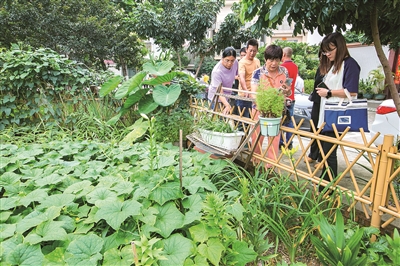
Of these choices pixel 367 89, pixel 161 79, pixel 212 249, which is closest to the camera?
pixel 212 249

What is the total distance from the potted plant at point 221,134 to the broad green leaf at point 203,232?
1088 mm

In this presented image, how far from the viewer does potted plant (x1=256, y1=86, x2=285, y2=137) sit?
206cm

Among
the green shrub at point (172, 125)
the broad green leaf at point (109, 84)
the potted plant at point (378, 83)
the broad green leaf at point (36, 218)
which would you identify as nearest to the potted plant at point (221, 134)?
the green shrub at point (172, 125)

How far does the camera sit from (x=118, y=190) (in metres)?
1.66

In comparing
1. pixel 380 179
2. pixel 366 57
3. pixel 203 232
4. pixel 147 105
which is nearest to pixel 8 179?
pixel 203 232

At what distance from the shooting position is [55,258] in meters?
1.25

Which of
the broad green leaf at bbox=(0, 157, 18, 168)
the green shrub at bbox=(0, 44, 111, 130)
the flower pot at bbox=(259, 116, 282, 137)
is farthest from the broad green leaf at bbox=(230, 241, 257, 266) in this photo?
the green shrub at bbox=(0, 44, 111, 130)

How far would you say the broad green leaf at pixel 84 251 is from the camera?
4.05ft

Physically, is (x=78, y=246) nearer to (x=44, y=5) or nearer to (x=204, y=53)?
(x=204, y=53)

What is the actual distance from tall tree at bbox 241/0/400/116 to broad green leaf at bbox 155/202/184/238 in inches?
51.9

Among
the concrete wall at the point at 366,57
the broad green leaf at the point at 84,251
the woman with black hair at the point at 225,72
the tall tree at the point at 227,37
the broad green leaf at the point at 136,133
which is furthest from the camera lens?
the concrete wall at the point at 366,57

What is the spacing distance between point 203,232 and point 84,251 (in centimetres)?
62

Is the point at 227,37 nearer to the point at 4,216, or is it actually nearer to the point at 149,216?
the point at 149,216

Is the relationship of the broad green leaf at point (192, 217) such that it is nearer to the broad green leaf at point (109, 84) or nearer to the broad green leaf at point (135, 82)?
the broad green leaf at point (135, 82)
